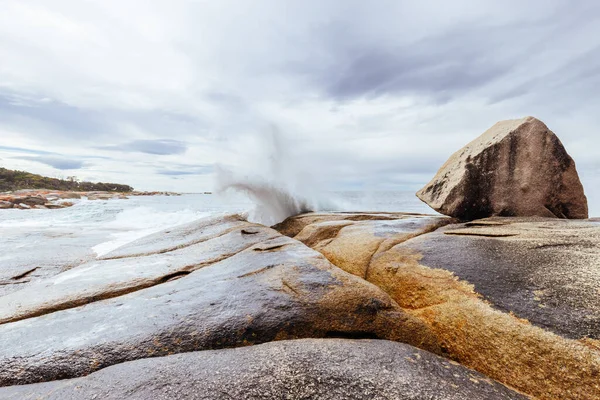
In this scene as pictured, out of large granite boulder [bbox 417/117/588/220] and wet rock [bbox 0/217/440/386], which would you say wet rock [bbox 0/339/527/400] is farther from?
large granite boulder [bbox 417/117/588/220]

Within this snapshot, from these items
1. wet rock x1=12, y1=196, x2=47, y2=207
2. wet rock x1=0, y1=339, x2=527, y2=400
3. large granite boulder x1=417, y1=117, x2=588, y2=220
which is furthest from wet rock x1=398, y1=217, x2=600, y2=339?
wet rock x1=12, y1=196, x2=47, y2=207

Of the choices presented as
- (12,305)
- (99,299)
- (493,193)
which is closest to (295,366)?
(99,299)

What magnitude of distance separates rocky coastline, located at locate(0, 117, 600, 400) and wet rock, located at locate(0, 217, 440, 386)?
14 mm

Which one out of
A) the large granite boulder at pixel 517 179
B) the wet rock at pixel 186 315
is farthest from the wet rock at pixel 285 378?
the large granite boulder at pixel 517 179

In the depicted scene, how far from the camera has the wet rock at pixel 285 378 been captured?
1588mm

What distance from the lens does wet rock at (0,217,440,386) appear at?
2115 millimetres

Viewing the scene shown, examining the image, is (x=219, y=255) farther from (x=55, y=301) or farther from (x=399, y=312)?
(x=399, y=312)

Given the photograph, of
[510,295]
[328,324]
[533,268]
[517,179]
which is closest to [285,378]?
[328,324]

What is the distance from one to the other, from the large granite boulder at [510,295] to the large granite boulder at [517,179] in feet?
4.08

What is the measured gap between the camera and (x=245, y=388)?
62.9 inches

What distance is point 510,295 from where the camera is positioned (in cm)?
248

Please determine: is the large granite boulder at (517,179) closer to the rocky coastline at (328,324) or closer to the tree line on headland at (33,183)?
the rocky coastline at (328,324)

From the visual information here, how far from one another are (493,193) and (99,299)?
6728mm

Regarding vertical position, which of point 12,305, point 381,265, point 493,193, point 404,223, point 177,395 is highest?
point 493,193
